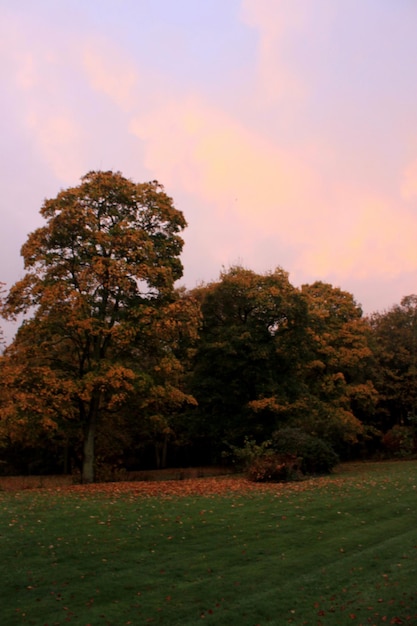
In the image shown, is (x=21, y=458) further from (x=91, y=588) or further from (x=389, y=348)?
(x=91, y=588)

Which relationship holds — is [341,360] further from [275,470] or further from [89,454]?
[89,454]

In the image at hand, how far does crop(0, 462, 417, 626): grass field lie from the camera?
21.5 feet

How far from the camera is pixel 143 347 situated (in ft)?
79.1

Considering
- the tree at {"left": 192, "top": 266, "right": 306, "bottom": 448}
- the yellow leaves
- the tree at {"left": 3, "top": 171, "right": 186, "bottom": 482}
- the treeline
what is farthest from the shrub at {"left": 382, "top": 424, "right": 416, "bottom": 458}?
the tree at {"left": 3, "top": 171, "right": 186, "bottom": 482}

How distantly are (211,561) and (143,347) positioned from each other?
1578 centimetres

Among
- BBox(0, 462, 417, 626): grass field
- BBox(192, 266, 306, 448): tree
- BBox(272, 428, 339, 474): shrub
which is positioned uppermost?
BBox(192, 266, 306, 448): tree

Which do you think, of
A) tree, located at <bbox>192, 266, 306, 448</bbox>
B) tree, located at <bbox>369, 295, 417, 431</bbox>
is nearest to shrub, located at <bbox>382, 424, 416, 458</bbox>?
tree, located at <bbox>369, 295, 417, 431</bbox>

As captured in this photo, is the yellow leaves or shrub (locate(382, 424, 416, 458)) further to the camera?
shrub (locate(382, 424, 416, 458))

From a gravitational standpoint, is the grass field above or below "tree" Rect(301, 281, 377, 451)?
below

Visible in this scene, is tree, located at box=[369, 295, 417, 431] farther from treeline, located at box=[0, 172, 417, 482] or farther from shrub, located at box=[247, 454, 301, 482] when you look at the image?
shrub, located at box=[247, 454, 301, 482]

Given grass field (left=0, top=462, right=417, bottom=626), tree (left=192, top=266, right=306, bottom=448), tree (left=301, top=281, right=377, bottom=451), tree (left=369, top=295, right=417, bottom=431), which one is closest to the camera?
grass field (left=0, top=462, right=417, bottom=626)

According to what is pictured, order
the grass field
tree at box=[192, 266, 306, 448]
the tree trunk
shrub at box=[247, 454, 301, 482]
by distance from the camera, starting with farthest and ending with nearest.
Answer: tree at box=[192, 266, 306, 448] → the tree trunk → shrub at box=[247, 454, 301, 482] → the grass field

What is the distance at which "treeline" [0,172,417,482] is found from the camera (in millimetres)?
21359

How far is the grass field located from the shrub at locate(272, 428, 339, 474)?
754 cm
